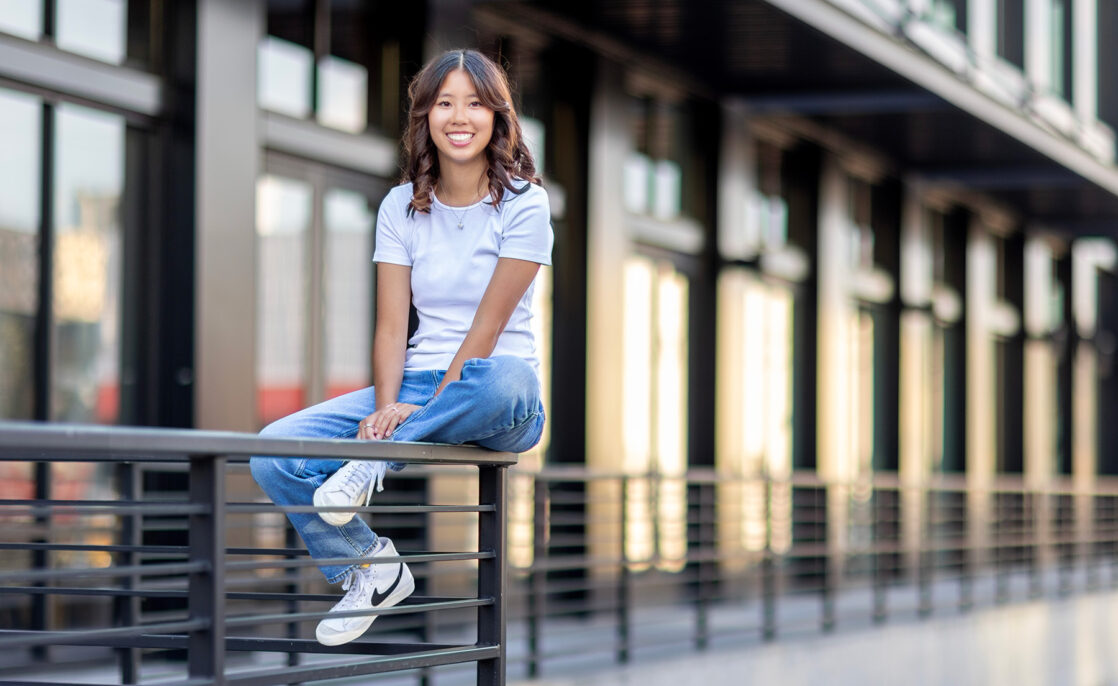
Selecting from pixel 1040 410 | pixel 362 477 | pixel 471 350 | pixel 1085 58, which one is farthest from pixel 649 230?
pixel 1040 410

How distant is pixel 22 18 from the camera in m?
6.91

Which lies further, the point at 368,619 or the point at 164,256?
the point at 164,256

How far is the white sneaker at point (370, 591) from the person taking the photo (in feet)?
11.0

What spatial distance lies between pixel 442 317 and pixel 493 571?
1.95 ft

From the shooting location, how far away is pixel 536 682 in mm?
7449

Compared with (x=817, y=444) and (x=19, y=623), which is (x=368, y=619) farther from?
(x=817, y=444)

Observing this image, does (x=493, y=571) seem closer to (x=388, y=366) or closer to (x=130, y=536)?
(x=388, y=366)

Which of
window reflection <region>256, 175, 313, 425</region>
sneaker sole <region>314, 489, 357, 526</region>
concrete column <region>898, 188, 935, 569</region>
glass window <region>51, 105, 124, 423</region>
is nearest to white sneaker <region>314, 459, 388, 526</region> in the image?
sneaker sole <region>314, 489, 357, 526</region>

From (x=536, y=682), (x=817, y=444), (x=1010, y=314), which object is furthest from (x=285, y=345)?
(x=1010, y=314)

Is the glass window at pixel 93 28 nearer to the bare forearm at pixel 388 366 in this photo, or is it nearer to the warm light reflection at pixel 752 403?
the bare forearm at pixel 388 366

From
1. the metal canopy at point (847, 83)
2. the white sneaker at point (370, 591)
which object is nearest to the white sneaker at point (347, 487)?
the white sneaker at point (370, 591)

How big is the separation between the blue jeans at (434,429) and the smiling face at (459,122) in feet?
1.61

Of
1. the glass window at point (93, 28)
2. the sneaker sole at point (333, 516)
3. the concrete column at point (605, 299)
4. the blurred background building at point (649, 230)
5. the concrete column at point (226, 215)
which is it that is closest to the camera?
the sneaker sole at point (333, 516)

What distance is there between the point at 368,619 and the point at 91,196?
457 centimetres
